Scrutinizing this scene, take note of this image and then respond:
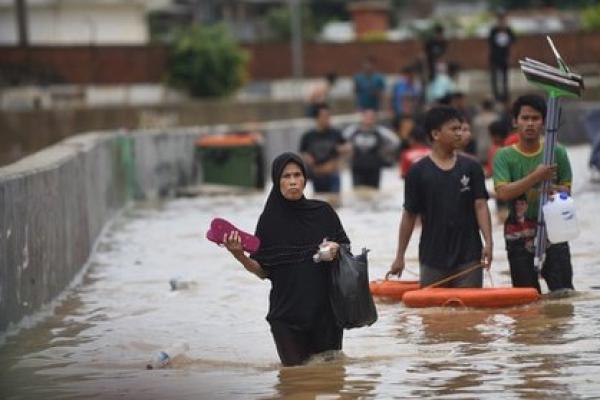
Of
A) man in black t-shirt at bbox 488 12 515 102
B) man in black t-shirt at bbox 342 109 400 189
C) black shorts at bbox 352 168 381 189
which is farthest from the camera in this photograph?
man in black t-shirt at bbox 488 12 515 102

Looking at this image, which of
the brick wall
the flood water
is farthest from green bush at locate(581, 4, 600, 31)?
the flood water

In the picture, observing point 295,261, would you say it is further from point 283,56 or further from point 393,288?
point 283,56

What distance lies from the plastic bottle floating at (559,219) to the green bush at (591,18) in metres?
45.7

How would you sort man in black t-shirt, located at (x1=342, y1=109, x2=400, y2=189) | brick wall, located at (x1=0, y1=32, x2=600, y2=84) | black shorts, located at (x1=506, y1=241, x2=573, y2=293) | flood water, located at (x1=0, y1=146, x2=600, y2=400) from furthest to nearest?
brick wall, located at (x1=0, y1=32, x2=600, y2=84)
man in black t-shirt, located at (x1=342, y1=109, x2=400, y2=189)
black shorts, located at (x1=506, y1=241, x2=573, y2=293)
flood water, located at (x1=0, y1=146, x2=600, y2=400)

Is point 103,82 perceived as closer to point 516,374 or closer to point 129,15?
point 129,15

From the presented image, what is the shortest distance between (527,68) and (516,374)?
306 centimetres

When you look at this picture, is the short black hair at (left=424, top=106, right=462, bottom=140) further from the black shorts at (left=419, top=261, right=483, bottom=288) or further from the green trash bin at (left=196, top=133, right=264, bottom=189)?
the green trash bin at (left=196, top=133, right=264, bottom=189)

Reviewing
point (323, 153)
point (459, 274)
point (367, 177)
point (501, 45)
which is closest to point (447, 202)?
point (459, 274)

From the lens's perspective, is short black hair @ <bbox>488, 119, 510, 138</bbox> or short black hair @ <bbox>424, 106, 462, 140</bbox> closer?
short black hair @ <bbox>424, 106, 462, 140</bbox>

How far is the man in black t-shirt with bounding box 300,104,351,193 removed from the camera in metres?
22.7

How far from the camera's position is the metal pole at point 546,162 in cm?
1199

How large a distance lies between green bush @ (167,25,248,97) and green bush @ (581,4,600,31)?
12821 millimetres

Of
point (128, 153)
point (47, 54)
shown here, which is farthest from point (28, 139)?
point (128, 153)

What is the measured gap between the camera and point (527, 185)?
1202 cm
